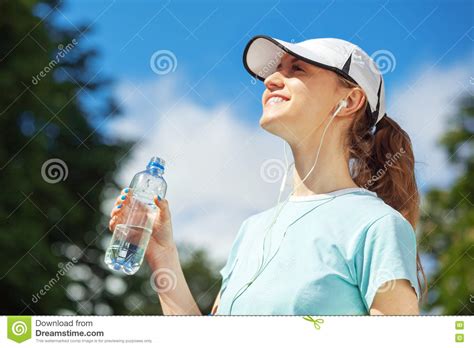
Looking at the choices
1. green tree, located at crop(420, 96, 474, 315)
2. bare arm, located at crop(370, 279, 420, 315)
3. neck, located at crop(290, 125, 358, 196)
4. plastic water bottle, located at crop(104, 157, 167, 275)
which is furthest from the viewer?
green tree, located at crop(420, 96, 474, 315)

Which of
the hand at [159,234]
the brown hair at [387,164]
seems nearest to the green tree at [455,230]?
the brown hair at [387,164]

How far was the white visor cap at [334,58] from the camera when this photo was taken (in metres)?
2.36

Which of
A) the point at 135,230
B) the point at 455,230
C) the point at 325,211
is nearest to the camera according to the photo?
the point at 325,211

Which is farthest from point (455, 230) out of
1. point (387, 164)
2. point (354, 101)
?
point (354, 101)

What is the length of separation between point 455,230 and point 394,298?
39.0 feet

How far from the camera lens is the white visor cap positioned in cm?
236

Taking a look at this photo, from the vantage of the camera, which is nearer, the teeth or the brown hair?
the teeth

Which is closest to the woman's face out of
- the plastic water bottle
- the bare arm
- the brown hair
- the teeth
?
the teeth

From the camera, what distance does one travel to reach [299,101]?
93.9 inches

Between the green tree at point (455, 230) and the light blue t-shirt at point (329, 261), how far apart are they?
28.8 feet

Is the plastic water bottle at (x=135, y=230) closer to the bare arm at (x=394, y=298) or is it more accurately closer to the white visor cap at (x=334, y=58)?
the white visor cap at (x=334, y=58)

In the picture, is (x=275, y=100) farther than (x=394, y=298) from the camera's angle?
Yes

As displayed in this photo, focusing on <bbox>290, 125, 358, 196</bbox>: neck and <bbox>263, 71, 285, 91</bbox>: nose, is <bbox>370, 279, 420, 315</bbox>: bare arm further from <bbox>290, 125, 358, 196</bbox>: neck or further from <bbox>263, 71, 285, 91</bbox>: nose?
<bbox>263, 71, 285, 91</bbox>: nose

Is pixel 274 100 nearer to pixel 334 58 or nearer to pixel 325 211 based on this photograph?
pixel 334 58
